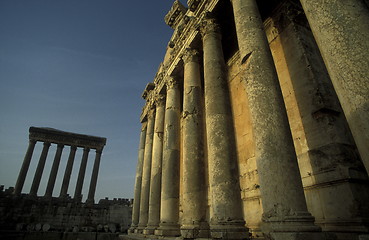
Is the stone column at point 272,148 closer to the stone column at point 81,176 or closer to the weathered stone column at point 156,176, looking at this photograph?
the weathered stone column at point 156,176

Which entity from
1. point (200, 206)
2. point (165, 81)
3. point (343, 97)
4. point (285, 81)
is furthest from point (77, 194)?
point (343, 97)

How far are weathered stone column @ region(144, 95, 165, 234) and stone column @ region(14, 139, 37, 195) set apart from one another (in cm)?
2811

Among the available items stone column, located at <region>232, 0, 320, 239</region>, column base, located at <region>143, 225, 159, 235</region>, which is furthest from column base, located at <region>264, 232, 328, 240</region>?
column base, located at <region>143, 225, 159, 235</region>

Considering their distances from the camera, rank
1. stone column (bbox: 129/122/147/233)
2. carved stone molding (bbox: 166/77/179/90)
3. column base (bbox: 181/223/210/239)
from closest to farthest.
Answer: column base (bbox: 181/223/210/239) → carved stone molding (bbox: 166/77/179/90) → stone column (bbox: 129/122/147/233)

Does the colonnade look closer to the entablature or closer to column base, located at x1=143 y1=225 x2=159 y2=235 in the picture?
the entablature

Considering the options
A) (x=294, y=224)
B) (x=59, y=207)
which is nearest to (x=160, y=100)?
(x=294, y=224)

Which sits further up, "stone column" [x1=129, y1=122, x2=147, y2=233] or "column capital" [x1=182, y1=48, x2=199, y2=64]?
"column capital" [x1=182, y1=48, x2=199, y2=64]

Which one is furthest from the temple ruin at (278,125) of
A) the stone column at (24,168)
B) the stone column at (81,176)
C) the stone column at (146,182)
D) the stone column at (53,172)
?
the stone column at (24,168)

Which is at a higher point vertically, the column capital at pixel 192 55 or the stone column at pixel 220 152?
the column capital at pixel 192 55

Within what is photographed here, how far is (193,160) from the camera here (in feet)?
28.3

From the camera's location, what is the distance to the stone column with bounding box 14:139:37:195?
30.0 m

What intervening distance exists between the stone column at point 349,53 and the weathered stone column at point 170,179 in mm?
8109

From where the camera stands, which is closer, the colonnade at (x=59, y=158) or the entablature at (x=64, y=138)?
the colonnade at (x=59, y=158)

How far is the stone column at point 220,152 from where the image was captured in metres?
5.94
